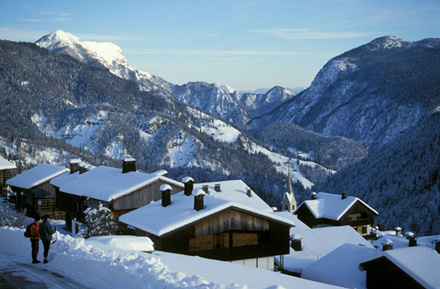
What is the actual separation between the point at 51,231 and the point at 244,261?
51.1 ft

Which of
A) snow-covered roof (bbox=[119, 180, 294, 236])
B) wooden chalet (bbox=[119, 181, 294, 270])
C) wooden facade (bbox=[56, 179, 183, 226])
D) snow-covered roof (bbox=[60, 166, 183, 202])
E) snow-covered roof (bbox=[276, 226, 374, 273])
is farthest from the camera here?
snow-covered roof (bbox=[60, 166, 183, 202])

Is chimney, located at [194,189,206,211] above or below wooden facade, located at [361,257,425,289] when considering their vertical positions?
above

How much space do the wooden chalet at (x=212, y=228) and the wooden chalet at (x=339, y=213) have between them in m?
37.2

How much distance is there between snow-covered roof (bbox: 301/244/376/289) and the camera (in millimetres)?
29750

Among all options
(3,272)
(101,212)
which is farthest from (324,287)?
(101,212)

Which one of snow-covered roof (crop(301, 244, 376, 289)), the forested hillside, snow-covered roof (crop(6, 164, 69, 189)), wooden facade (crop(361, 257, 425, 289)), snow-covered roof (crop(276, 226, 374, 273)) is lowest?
the forested hillside

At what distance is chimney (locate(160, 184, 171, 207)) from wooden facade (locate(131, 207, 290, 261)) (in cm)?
277

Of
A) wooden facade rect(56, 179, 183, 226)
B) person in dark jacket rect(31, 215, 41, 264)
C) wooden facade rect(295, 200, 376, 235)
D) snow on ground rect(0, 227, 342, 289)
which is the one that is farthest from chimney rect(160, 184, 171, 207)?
wooden facade rect(295, 200, 376, 235)

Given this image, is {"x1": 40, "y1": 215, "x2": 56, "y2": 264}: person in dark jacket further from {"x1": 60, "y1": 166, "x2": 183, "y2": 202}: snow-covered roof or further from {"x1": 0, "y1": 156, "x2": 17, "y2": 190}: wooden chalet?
{"x1": 0, "y1": 156, "x2": 17, "y2": 190}: wooden chalet

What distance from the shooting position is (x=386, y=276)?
90.4 ft

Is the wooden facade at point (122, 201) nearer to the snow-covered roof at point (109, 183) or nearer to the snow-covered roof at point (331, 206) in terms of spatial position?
the snow-covered roof at point (109, 183)

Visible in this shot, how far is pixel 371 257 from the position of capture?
93.0ft

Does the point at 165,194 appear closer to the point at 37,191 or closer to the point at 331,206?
the point at 37,191

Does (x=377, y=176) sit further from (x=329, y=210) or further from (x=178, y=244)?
(x=178, y=244)
